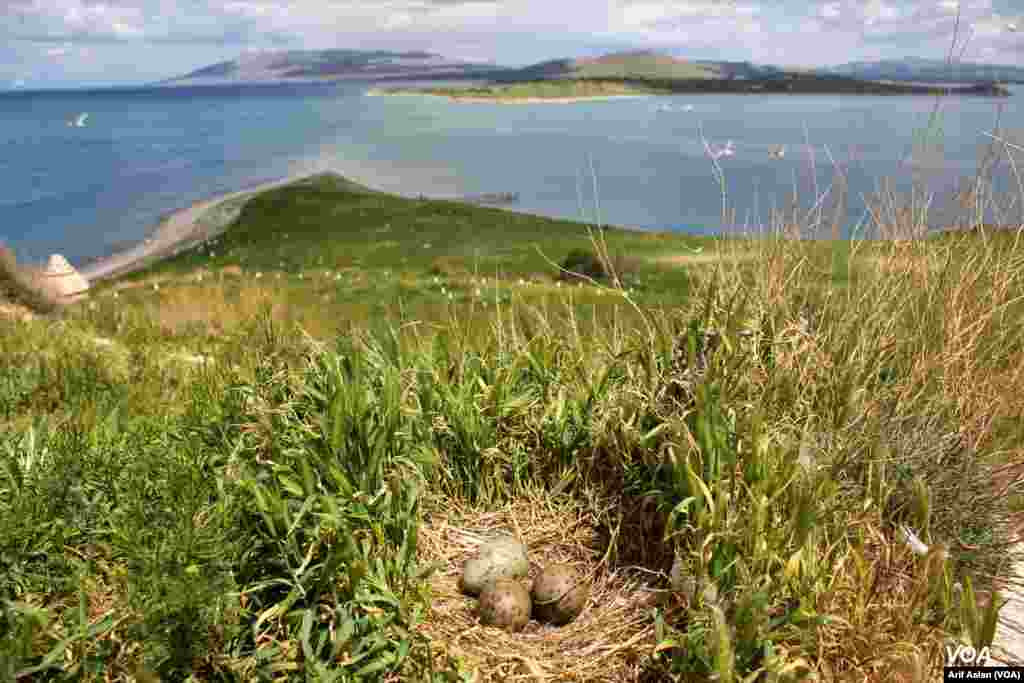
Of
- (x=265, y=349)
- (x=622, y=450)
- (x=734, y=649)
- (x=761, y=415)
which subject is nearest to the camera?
(x=734, y=649)

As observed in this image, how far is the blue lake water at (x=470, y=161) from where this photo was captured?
4503 centimetres

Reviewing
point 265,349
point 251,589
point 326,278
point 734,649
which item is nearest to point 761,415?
point 734,649

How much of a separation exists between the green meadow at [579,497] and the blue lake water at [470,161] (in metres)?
1.61

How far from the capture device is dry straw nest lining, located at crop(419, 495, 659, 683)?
315cm

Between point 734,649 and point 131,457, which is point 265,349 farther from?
point 734,649

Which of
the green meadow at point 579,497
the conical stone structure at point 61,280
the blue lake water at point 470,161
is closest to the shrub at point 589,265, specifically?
the blue lake water at point 470,161

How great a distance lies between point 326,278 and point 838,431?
50.8ft

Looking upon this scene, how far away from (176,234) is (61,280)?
33.3 m

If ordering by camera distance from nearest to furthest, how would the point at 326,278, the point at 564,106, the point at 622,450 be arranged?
the point at 622,450, the point at 326,278, the point at 564,106

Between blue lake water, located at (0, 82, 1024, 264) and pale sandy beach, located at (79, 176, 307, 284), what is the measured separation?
2.11m

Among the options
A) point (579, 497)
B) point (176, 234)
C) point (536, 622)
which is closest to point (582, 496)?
point (579, 497)

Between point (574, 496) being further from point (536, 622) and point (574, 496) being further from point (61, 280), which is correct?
point (61, 280)

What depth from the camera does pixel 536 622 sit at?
3523mm

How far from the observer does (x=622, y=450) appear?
3.95m
